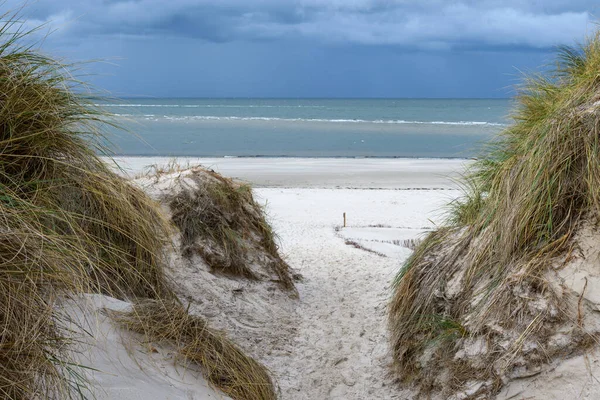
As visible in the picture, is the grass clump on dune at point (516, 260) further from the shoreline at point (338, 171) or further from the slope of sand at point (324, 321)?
the shoreline at point (338, 171)

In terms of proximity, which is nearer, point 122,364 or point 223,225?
point 122,364

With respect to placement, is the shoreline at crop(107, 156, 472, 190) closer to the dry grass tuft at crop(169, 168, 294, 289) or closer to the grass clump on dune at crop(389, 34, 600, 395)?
the dry grass tuft at crop(169, 168, 294, 289)

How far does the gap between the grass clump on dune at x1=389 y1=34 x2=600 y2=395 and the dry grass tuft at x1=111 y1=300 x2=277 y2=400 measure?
139cm

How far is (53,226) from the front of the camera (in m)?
3.66

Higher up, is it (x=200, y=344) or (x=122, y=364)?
(x=122, y=364)

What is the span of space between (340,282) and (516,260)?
4.04 meters

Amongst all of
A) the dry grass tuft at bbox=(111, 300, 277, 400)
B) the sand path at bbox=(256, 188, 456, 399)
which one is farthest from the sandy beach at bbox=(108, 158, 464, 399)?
the dry grass tuft at bbox=(111, 300, 277, 400)

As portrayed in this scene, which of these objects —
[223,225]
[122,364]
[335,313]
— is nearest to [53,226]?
[122,364]

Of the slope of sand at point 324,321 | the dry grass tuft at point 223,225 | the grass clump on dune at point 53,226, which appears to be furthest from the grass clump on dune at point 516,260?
the dry grass tuft at point 223,225

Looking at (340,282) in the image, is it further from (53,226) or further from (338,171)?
(338,171)

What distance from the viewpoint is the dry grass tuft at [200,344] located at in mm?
4004

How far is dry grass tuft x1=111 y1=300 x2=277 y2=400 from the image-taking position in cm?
400

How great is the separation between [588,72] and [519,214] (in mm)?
1388

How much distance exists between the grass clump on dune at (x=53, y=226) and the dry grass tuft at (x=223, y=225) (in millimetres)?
1017
